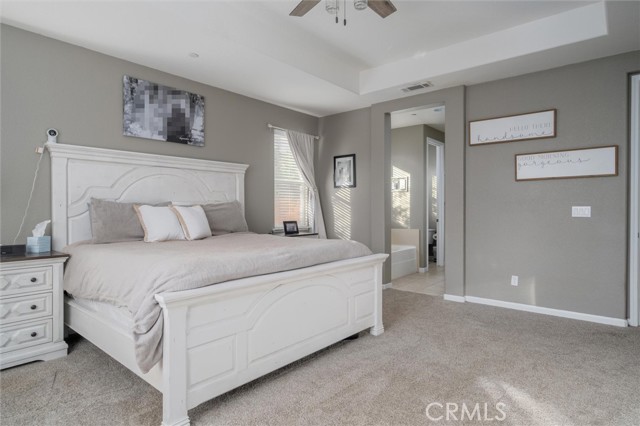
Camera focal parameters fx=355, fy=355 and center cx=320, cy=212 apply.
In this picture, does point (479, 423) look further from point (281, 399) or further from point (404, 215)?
point (404, 215)

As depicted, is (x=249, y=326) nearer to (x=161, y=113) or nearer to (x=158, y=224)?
(x=158, y=224)

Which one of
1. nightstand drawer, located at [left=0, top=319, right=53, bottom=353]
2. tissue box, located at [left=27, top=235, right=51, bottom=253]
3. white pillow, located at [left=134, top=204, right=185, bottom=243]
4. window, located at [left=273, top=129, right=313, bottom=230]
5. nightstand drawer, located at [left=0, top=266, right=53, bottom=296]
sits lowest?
nightstand drawer, located at [left=0, top=319, right=53, bottom=353]

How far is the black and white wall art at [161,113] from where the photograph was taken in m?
3.42

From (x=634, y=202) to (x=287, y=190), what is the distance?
152 inches

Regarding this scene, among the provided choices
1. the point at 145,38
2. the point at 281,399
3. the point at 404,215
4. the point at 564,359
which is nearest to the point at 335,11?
the point at 145,38

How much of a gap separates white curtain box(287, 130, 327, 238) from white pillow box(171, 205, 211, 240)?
A: 2109 millimetres

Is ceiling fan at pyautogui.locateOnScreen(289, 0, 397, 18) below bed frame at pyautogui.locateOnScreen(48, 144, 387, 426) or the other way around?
the other way around

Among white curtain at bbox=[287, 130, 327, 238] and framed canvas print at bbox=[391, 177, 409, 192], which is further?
framed canvas print at bbox=[391, 177, 409, 192]

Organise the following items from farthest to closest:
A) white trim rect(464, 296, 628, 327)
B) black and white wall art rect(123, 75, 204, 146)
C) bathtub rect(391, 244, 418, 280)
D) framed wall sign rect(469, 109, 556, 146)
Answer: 1. bathtub rect(391, 244, 418, 280)
2. framed wall sign rect(469, 109, 556, 146)
3. black and white wall art rect(123, 75, 204, 146)
4. white trim rect(464, 296, 628, 327)

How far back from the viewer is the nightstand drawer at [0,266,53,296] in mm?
2352

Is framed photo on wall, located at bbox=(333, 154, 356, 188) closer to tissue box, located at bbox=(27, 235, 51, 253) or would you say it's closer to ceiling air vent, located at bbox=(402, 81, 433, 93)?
ceiling air vent, located at bbox=(402, 81, 433, 93)

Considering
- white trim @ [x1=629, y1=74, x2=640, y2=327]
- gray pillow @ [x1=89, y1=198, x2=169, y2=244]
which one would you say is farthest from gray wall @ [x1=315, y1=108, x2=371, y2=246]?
gray pillow @ [x1=89, y1=198, x2=169, y2=244]

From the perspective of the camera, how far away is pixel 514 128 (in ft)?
12.6

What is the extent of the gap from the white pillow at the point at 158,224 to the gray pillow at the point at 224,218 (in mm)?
529
